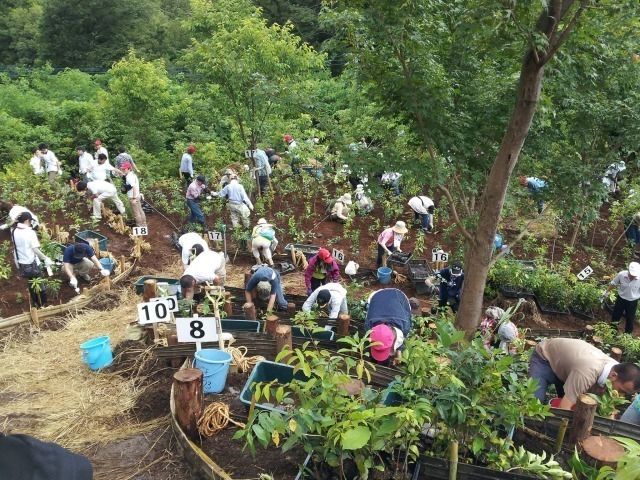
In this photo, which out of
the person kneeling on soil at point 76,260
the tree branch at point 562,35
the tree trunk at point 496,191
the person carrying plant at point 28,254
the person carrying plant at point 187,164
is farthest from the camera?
the person carrying plant at point 187,164

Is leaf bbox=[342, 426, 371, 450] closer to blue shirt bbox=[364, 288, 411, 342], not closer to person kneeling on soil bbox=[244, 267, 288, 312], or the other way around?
blue shirt bbox=[364, 288, 411, 342]

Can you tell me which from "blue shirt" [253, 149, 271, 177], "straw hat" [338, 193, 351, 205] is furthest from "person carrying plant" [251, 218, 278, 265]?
"blue shirt" [253, 149, 271, 177]

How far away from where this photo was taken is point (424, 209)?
10266 mm

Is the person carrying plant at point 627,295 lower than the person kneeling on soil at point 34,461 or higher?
lower

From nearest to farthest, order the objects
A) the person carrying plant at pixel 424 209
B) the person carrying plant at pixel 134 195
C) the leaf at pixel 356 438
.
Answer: the leaf at pixel 356 438, the person carrying plant at pixel 134 195, the person carrying plant at pixel 424 209

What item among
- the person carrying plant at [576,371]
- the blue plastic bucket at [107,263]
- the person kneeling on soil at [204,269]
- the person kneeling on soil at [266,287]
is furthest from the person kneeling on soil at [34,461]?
the blue plastic bucket at [107,263]

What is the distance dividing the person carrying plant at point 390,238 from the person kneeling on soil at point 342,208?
1.94 meters

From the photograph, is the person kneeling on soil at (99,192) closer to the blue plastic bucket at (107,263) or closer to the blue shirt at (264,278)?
the blue plastic bucket at (107,263)

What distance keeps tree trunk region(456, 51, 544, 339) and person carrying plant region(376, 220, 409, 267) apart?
3.44 meters

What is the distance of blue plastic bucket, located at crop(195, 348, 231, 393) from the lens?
4.49 meters

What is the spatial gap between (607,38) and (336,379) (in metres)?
4.58

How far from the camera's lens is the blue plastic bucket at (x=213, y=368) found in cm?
449

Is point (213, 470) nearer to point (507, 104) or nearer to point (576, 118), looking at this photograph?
point (507, 104)

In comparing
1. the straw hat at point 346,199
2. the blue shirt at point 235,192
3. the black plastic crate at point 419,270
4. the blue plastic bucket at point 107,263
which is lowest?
the black plastic crate at point 419,270
